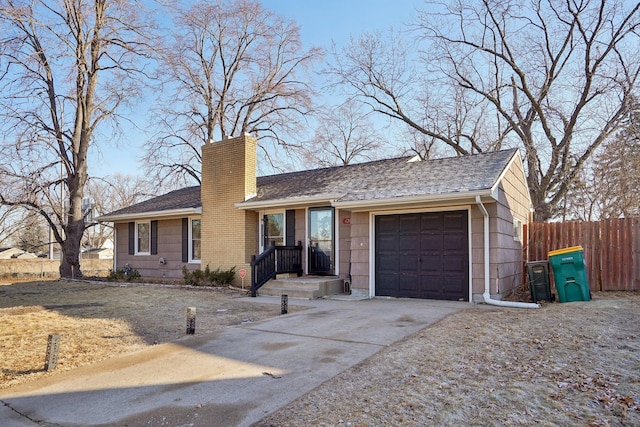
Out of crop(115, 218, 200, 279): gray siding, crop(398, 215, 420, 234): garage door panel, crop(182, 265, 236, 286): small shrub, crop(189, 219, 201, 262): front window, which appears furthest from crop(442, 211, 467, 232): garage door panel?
crop(189, 219, 201, 262): front window

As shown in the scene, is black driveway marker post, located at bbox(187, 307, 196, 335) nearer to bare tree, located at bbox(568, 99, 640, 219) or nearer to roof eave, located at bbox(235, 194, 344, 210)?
roof eave, located at bbox(235, 194, 344, 210)

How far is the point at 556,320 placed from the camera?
6.19 metres

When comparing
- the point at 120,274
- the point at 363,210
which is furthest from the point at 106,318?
the point at 120,274

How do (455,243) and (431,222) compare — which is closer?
(455,243)

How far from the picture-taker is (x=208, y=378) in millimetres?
4250

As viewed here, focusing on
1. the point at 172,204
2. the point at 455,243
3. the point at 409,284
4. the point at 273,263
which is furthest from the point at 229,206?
the point at 455,243

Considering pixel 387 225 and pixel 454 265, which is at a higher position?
pixel 387 225

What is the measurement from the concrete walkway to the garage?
8.27 ft

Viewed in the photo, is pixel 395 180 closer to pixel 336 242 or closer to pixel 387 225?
pixel 387 225

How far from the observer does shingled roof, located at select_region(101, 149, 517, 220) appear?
8.94 metres

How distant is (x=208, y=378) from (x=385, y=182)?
24.8 feet

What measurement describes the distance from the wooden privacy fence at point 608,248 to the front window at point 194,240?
11.1 m

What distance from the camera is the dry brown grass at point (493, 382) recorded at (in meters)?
3.11

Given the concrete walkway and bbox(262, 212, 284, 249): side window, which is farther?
bbox(262, 212, 284, 249): side window
